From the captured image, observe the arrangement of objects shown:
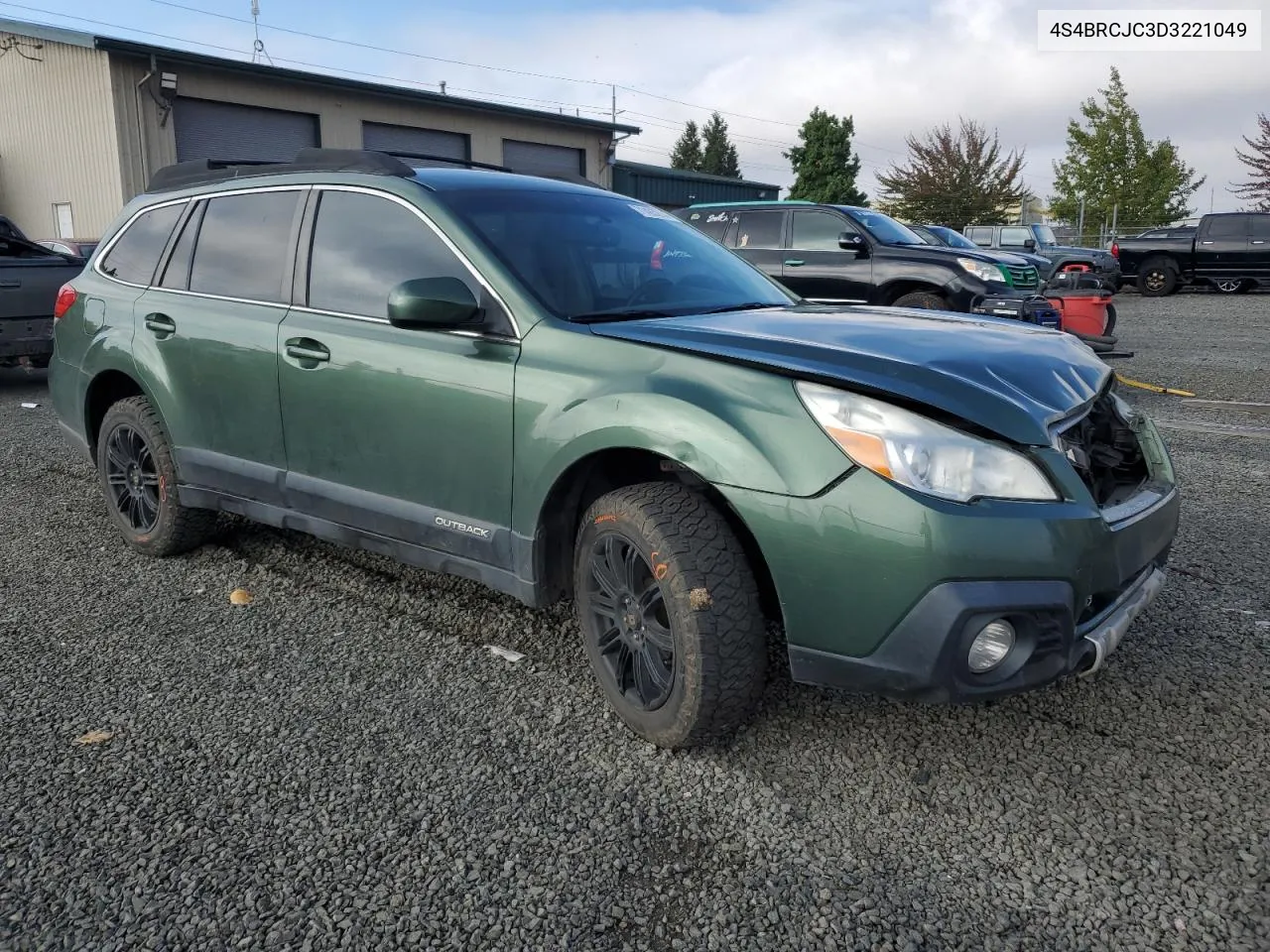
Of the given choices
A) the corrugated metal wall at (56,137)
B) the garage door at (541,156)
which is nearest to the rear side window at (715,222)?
the corrugated metal wall at (56,137)

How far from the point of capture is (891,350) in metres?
2.87

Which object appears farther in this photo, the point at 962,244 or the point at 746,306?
the point at 962,244

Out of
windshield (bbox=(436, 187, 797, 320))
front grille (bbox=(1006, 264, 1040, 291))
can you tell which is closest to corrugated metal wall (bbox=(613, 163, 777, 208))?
front grille (bbox=(1006, 264, 1040, 291))

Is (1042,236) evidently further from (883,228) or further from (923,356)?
(923,356)

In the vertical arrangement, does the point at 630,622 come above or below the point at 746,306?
below

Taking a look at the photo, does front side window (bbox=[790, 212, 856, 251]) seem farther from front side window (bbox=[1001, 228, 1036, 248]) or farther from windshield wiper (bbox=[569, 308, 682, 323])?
front side window (bbox=[1001, 228, 1036, 248])

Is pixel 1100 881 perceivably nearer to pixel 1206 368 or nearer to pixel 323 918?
pixel 323 918

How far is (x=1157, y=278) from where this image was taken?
2277 cm

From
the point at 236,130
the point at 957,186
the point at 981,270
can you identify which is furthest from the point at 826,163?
the point at 981,270

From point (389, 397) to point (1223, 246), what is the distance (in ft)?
76.4

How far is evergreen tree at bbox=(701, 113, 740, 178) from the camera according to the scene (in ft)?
267

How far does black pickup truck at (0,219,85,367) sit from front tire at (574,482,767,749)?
8051 millimetres

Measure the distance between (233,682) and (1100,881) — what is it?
2.62 m

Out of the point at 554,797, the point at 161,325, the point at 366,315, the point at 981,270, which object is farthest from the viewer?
the point at 981,270
